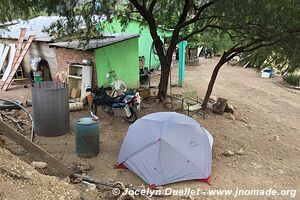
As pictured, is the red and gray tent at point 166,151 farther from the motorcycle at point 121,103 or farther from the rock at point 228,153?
the motorcycle at point 121,103

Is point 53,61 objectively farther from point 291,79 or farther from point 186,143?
point 291,79

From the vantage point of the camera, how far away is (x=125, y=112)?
32.4 ft

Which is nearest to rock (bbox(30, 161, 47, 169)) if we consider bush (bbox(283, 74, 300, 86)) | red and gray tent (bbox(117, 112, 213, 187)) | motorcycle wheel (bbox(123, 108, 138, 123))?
red and gray tent (bbox(117, 112, 213, 187))

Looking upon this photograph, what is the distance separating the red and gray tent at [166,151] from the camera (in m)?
6.65

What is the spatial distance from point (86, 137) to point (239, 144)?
4.51 metres

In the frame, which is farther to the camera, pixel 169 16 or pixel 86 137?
pixel 169 16

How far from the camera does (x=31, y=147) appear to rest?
5781 mm

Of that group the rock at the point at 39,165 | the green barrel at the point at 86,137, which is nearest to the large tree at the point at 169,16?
the green barrel at the point at 86,137

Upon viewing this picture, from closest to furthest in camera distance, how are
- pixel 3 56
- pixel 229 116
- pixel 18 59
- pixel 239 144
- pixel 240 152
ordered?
pixel 240 152
pixel 239 144
pixel 229 116
pixel 18 59
pixel 3 56

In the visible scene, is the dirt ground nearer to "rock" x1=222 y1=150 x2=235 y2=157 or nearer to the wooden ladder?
"rock" x1=222 y1=150 x2=235 y2=157

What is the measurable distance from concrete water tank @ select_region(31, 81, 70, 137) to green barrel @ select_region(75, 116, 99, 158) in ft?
5.01

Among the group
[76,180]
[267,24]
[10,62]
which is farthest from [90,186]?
[10,62]

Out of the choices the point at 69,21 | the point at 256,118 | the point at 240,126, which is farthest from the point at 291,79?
the point at 69,21

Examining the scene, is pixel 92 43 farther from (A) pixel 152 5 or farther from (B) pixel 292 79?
(B) pixel 292 79
